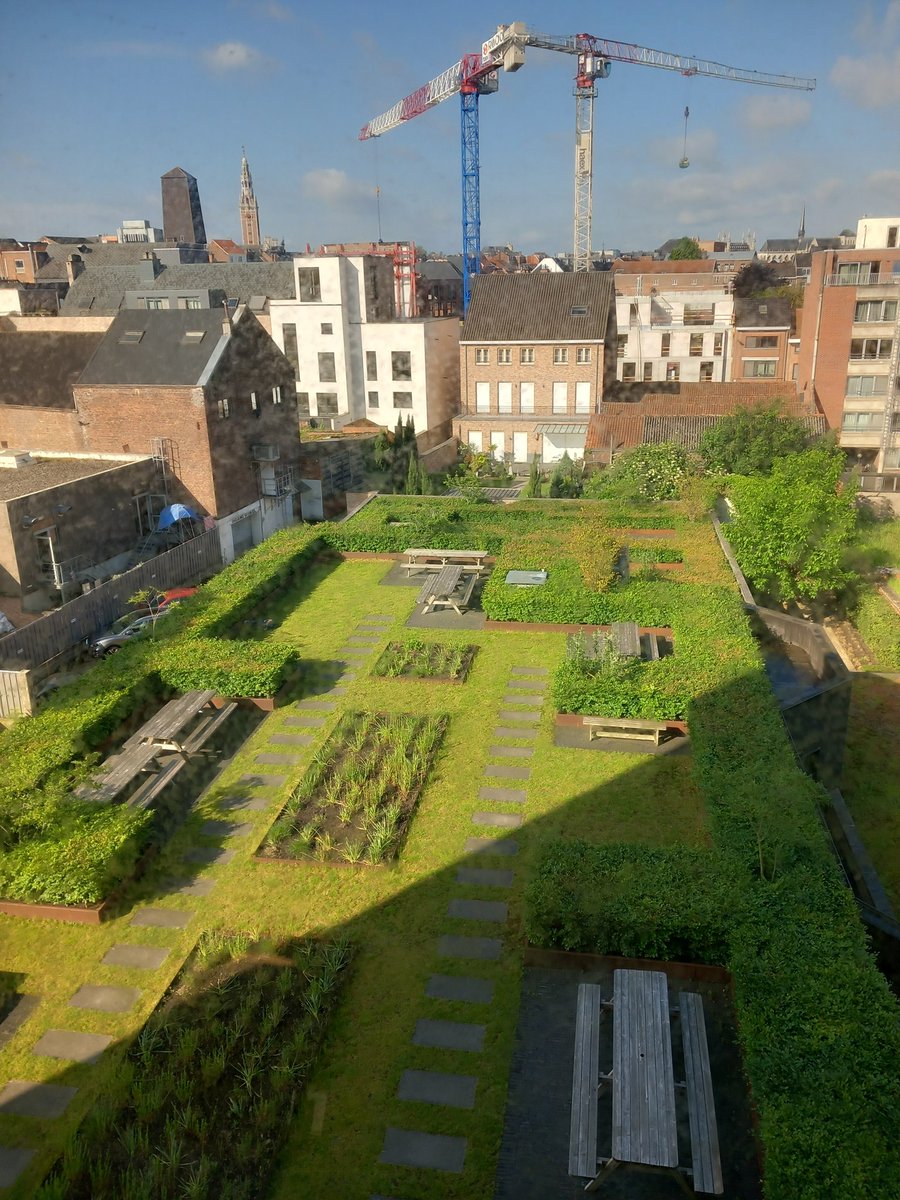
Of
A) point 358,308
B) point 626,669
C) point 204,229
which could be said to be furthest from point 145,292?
point 204,229

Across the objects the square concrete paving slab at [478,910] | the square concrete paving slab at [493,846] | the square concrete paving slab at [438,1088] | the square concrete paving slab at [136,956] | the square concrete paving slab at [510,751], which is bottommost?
the square concrete paving slab at [438,1088]

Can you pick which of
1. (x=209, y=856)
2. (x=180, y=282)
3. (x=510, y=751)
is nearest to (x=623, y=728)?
(x=510, y=751)

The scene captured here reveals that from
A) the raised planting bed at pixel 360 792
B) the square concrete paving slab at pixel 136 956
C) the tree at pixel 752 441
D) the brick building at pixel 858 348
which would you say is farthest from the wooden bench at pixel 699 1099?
the brick building at pixel 858 348

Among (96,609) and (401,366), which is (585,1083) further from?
(401,366)

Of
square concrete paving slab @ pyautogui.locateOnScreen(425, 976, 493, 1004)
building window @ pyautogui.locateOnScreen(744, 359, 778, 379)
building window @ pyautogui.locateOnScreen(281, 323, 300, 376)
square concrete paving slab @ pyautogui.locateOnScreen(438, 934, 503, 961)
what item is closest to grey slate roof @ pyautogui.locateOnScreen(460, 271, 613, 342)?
building window @ pyautogui.locateOnScreen(281, 323, 300, 376)

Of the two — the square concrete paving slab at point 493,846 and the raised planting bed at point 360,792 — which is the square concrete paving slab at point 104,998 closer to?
the raised planting bed at point 360,792

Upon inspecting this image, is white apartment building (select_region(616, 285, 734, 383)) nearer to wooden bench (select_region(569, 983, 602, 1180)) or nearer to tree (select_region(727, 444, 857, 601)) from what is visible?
tree (select_region(727, 444, 857, 601))

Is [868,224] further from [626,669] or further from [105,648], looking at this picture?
[105,648]
